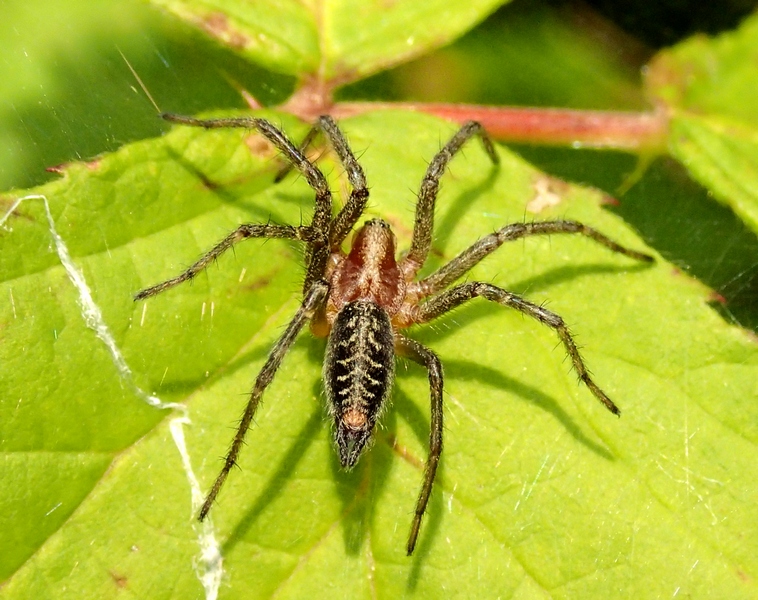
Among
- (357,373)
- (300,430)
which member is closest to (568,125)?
(357,373)

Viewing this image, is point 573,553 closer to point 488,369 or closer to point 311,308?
point 488,369

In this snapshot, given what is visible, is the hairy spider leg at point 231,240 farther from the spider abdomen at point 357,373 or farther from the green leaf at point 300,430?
the spider abdomen at point 357,373

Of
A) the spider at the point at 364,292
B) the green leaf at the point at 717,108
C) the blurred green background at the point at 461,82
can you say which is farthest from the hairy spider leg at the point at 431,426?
the green leaf at the point at 717,108

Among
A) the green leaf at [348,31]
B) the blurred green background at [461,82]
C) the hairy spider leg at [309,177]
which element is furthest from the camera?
the green leaf at [348,31]

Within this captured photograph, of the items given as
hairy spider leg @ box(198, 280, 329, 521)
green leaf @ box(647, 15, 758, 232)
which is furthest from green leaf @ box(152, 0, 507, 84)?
green leaf @ box(647, 15, 758, 232)

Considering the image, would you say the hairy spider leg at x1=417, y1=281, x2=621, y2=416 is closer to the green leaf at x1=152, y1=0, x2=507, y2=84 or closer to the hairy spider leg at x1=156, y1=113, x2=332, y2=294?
the hairy spider leg at x1=156, y1=113, x2=332, y2=294

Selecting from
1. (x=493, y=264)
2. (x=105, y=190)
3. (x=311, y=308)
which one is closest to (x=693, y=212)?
(x=493, y=264)

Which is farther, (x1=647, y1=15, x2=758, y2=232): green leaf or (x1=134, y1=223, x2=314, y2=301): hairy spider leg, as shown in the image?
(x1=647, y1=15, x2=758, y2=232): green leaf
